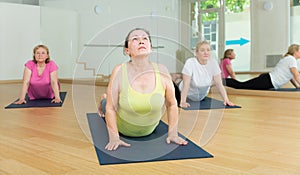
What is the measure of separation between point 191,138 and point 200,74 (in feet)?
4.78

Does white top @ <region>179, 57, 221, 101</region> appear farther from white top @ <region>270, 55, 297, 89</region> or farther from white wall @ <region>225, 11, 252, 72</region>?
white wall @ <region>225, 11, 252, 72</region>

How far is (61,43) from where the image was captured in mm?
7172

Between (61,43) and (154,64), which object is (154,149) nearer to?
(154,64)

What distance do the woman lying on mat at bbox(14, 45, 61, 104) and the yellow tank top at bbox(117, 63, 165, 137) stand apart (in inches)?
79.5

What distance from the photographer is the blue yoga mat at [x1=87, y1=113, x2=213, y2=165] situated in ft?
4.48

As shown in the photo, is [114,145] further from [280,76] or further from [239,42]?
[239,42]

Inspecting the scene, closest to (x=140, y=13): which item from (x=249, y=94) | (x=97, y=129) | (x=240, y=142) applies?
(x=249, y=94)

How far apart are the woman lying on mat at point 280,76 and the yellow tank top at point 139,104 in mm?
2847

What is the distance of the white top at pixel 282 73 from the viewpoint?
4.13 meters

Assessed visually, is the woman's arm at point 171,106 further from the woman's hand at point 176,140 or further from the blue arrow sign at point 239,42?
the blue arrow sign at point 239,42

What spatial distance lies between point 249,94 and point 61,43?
435 cm


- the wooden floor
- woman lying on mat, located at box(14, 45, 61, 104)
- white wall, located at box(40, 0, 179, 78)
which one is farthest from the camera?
white wall, located at box(40, 0, 179, 78)

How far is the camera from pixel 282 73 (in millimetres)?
4188

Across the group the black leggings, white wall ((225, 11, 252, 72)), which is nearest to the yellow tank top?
the black leggings
